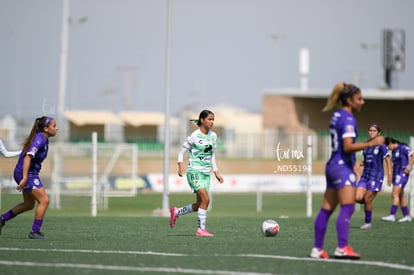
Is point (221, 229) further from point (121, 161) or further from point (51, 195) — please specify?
point (121, 161)

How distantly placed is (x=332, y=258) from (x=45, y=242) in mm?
4849

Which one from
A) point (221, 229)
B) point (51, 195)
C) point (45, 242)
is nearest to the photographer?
point (45, 242)

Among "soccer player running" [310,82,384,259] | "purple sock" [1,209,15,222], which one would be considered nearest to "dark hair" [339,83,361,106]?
"soccer player running" [310,82,384,259]

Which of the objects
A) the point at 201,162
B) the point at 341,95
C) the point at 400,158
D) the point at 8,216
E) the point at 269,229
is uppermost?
the point at 341,95

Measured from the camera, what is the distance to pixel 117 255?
12844mm

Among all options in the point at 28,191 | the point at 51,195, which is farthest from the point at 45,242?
the point at 51,195

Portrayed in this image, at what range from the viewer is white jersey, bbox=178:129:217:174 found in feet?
55.8

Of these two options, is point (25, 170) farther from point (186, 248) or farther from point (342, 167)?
point (342, 167)

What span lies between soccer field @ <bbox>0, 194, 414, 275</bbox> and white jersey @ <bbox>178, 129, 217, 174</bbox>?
46.2 inches

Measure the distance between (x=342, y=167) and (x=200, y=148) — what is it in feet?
17.8

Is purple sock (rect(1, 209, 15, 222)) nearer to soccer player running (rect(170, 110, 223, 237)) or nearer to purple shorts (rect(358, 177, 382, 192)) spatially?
soccer player running (rect(170, 110, 223, 237))

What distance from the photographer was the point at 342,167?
11945 mm

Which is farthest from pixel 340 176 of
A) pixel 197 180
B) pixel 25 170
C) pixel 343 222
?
pixel 25 170

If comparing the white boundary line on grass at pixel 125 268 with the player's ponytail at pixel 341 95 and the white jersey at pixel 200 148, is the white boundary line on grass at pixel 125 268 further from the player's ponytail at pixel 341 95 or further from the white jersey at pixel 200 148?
the white jersey at pixel 200 148
